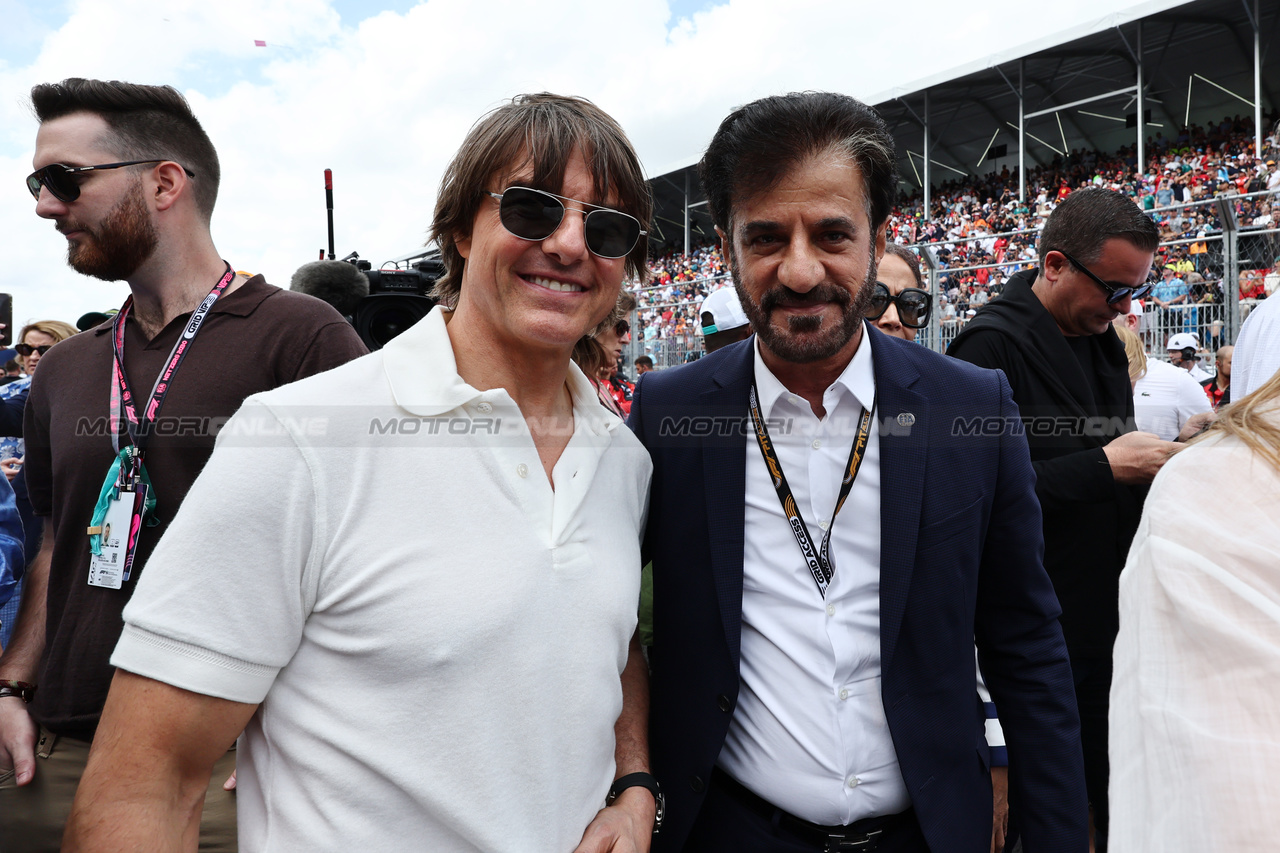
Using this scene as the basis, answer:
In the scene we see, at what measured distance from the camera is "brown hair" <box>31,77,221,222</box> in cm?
219

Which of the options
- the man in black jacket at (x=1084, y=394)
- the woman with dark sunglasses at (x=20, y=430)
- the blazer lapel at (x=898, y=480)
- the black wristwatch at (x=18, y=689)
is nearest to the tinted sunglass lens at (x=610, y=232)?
the blazer lapel at (x=898, y=480)

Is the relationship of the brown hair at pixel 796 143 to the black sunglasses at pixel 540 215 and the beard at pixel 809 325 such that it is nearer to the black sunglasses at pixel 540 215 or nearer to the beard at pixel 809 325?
the beard at pixel 809 325

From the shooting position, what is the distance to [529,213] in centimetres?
153

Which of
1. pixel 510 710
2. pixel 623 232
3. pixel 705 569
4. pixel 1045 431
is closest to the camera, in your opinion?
pixel 510 710

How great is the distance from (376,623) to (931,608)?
1161 millimetres

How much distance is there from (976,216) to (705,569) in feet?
85.6

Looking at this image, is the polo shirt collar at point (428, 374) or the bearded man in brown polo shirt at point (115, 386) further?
the bearded man in brown polo shirt at point (115, 386)

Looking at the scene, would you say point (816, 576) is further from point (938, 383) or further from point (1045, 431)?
point (1045, 431)

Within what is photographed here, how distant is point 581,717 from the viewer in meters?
1.38

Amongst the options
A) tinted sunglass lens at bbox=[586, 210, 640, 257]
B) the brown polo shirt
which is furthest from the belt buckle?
the brown polo shirt

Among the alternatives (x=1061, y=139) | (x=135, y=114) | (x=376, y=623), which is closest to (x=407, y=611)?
(x=376, y=623)

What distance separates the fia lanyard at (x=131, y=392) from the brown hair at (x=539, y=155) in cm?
88

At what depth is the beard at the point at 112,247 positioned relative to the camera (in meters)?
2.13

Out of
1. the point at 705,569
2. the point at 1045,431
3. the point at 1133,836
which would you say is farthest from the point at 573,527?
the point at 1045,431
